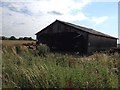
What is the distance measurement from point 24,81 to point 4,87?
481 mm

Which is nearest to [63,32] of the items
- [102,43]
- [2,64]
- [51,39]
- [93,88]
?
[51,39]

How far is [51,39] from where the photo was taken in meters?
34.8

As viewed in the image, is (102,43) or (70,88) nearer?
(70,88)

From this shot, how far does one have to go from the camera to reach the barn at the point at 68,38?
32.0m

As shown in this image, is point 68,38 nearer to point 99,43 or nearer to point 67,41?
point 67,41

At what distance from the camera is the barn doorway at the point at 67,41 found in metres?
32.0

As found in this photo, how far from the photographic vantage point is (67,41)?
33.3 metres

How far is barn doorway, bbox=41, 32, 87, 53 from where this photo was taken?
32.0 meters

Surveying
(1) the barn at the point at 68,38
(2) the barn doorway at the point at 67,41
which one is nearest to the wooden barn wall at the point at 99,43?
(1) the barn at the point at 68,38

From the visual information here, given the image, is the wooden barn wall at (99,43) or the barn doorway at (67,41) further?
the wooden barn wall at (99,43)

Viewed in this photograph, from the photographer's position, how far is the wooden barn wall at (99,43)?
32.6m

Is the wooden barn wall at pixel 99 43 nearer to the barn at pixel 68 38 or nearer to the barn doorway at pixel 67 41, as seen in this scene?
the barn at pixel 68 38

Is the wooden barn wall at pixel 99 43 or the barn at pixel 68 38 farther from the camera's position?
the wooden barn wall at pixel 99 43

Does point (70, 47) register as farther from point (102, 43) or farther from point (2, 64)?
point (2, 64)
